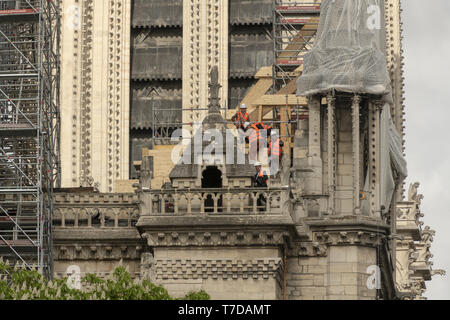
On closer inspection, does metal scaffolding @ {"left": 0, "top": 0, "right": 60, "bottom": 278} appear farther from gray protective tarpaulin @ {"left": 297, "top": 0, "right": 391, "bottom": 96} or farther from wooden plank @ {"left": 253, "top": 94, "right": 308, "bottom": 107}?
gray protective tarpaulin @ {"left": 297, "top": 0, "right": 391, "bottom": 96}

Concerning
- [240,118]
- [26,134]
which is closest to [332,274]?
[240,118]

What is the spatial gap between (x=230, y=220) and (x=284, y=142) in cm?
844

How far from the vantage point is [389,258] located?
228 ft

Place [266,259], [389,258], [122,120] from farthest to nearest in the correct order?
[122,120], [389,258], [266,259]

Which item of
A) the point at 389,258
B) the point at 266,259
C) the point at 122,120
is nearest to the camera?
the point at 266,259

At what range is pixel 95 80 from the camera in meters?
101

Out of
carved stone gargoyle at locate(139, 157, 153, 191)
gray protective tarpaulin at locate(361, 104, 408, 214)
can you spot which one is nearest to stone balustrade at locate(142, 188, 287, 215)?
carved stone gargoyle at locate(139, 157, 153, 191)

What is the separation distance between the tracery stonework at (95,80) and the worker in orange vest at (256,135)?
26.6 meters

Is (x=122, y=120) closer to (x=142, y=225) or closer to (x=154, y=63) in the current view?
(x=154, y=63)

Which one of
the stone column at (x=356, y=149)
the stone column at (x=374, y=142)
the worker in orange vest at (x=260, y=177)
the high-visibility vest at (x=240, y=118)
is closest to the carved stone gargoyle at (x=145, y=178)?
the worker in orange vest at (x=260, y=177)

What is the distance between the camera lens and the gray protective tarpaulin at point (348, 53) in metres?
68.8

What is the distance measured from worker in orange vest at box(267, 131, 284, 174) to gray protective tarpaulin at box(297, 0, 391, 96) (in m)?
2.14

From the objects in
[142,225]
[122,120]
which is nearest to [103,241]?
[142,225]

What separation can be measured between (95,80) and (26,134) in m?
32.3
